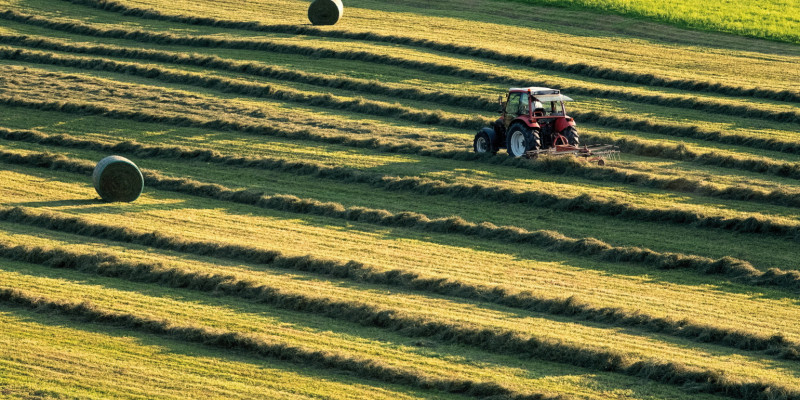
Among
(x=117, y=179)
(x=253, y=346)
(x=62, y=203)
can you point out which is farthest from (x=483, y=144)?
(x=253, y=346)

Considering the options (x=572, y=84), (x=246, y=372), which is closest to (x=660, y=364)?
(x=246, y=372)

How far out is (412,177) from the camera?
1029 inches

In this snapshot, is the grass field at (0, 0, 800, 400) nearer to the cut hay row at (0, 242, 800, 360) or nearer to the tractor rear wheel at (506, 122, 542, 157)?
the cut hay row at (0, 242, 800, 360)

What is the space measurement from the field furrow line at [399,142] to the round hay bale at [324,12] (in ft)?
30.1

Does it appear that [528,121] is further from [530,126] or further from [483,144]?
[483,144]

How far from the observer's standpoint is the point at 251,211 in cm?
2427

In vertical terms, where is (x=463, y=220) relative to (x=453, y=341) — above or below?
above

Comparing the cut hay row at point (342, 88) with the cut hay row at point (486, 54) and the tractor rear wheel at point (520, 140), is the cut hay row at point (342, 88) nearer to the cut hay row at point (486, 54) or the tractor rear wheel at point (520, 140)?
the tractor rear wheel at point (520, 140)

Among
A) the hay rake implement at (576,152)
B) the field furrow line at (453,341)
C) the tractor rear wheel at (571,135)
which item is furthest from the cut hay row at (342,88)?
the field furrow line at (453,341)

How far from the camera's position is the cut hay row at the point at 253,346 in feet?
49.8

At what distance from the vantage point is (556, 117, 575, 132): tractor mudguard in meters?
26.9

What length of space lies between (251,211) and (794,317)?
38.8ft

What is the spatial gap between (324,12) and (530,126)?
56.0 feet

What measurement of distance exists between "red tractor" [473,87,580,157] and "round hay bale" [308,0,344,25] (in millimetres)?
15270
